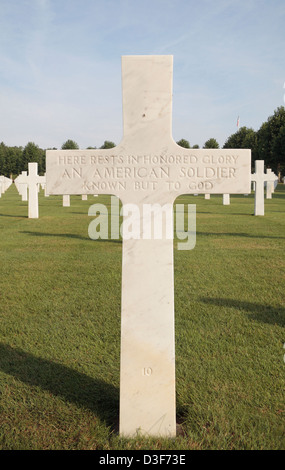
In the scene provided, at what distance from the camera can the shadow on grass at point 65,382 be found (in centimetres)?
276

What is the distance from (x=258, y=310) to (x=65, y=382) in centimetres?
246

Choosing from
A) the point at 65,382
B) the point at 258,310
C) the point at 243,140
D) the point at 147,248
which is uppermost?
the point at 243,140

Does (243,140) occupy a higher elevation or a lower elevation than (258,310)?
higher

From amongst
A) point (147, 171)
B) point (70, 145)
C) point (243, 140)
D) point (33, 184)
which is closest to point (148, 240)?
point (147, 171)

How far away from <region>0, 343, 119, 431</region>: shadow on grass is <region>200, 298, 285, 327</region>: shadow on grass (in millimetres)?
2019

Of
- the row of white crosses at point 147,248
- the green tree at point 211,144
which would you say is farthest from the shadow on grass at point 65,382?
the green tree at point 211,144

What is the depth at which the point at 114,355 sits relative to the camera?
3.46m

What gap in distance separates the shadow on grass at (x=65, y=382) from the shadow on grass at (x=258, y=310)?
2.02 metres

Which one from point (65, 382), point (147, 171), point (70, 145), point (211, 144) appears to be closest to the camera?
point (147, 171)

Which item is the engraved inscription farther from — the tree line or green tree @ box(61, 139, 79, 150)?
green tree @ box(61, 139, 79, 150)

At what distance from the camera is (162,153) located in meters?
2.42

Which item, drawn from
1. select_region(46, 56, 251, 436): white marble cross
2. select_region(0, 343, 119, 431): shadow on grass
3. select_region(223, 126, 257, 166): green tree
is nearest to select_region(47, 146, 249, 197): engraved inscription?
select_region(46, 56, 251, 436): white marble cross

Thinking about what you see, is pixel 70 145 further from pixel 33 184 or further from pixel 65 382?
pixel 65 382
